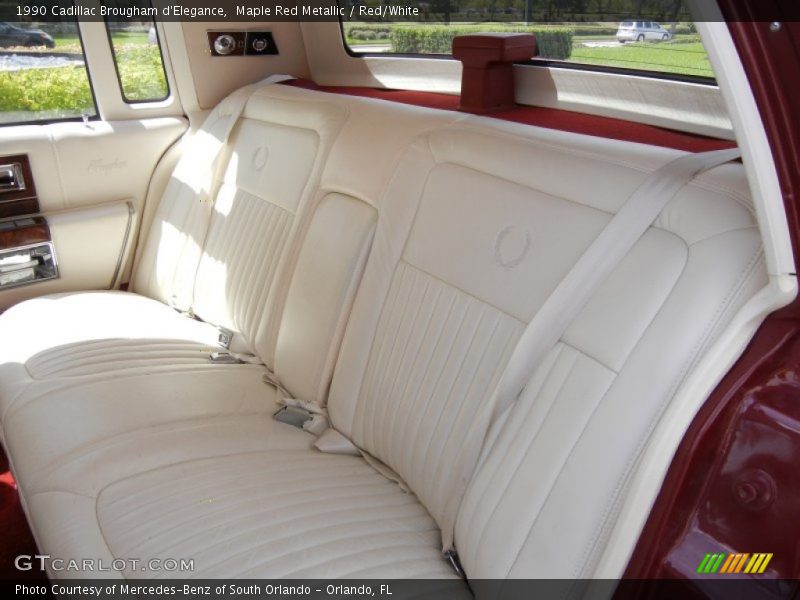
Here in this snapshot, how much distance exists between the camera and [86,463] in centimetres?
143

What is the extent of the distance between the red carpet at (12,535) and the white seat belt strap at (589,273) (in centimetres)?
123

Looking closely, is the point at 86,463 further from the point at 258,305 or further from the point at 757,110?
the point at 757,110

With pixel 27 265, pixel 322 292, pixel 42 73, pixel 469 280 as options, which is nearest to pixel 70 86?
pixel 42 73

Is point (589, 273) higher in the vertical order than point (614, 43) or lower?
lower

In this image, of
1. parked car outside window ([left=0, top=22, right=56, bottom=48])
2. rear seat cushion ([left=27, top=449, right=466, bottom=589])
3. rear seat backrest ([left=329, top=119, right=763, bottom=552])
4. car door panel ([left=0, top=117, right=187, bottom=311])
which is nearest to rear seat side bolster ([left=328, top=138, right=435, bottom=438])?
rear seat backrest ([left=329, top=119, right=763, bottom=552])

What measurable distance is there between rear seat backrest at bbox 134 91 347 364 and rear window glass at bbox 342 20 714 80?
1.37ft

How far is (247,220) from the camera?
1.99 metres

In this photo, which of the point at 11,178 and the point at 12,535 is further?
the point at 11,178

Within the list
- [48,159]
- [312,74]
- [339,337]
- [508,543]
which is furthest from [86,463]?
Answer: [312,74]

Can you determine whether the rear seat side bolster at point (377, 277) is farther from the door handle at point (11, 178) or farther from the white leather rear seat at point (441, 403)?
the door handle at point (11, 178)

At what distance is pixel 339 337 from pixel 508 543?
680 millimetres

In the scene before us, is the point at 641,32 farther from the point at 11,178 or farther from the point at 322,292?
the point at 11,178

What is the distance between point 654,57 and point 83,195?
1.79 m

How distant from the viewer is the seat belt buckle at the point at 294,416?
160cm
